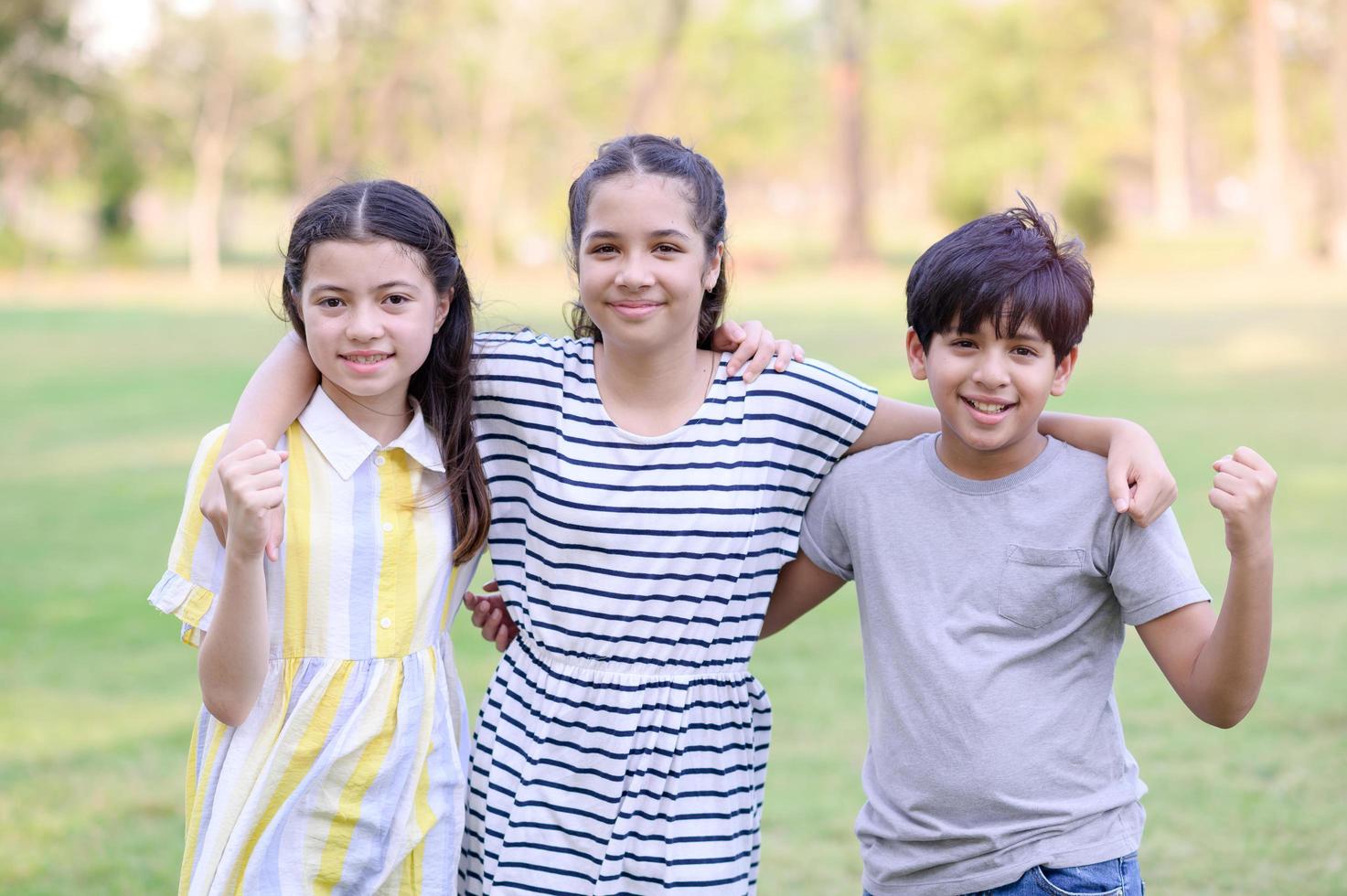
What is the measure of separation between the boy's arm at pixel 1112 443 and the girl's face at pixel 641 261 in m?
0.36

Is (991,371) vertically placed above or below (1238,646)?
above

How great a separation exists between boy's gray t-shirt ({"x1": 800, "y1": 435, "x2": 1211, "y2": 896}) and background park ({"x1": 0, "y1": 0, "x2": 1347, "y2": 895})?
89cm

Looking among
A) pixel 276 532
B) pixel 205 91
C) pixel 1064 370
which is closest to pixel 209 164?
pixel 205 91

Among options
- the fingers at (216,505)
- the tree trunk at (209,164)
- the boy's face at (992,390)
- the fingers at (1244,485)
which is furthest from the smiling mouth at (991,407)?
the tree trunk at (209,164)

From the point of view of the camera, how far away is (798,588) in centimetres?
231

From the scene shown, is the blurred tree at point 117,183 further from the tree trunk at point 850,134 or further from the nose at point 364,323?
the nose at point 364,323

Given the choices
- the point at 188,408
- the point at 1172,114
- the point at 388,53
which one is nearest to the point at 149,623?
the point at 188,408

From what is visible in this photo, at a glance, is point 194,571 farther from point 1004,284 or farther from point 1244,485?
point 1244,485

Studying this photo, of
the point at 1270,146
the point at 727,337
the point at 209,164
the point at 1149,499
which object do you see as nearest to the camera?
the point at 1149,499

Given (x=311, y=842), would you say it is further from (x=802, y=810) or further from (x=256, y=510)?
(x=802, y=810)

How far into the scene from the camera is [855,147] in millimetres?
30672

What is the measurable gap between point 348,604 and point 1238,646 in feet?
4.15

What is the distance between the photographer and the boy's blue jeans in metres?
1.93

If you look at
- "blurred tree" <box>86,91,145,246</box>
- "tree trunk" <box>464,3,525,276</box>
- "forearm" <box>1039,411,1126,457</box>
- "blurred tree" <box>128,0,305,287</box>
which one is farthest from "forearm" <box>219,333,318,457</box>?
"tree trunk" <box>464,3,525,276</box>
